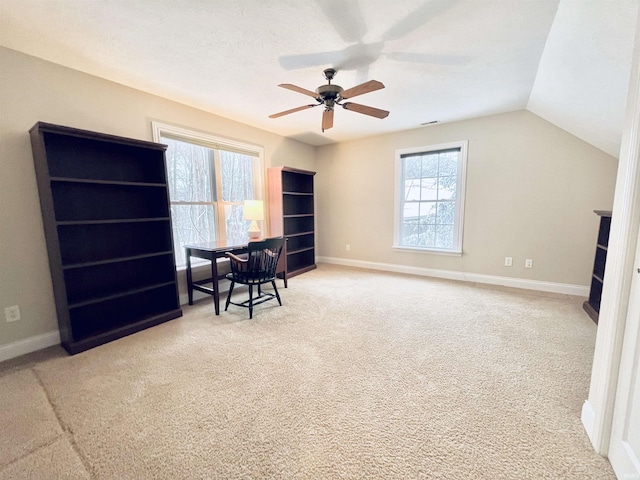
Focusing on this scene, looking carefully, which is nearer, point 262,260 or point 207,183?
point 262,260

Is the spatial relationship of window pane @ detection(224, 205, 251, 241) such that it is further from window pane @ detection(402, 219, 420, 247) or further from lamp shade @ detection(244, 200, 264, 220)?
window pane @ detection(402, 219, 420, 247)

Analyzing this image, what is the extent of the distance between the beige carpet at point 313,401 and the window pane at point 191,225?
1.06 m

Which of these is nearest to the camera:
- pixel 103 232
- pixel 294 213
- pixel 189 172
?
pixel 103 232

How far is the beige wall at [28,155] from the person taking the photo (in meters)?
2.02

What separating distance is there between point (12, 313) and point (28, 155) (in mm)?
1289

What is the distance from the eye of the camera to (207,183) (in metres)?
3.52

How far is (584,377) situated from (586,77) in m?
2.32

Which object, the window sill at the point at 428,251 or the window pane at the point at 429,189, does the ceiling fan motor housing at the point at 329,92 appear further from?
the window sill at the point at 428,251

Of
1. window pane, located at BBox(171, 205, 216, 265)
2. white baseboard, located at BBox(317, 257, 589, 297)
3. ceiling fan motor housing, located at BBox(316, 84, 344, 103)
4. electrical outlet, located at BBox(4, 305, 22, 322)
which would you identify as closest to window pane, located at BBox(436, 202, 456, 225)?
white baseboard, located at BBox(317, 257, 589, 297)

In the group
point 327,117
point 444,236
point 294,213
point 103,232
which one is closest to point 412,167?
point 444,236

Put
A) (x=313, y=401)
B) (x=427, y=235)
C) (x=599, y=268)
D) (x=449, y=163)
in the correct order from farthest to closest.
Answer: (x=427, y=235), (x=449, y=163), (x=599, y=268), (x=313, y=401)

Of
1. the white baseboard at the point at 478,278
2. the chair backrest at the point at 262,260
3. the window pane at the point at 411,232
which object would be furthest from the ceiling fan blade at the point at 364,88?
the white baseboard at the point at 478,278

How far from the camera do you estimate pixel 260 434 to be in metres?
1.34

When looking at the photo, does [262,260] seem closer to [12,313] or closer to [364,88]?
[364,88]
